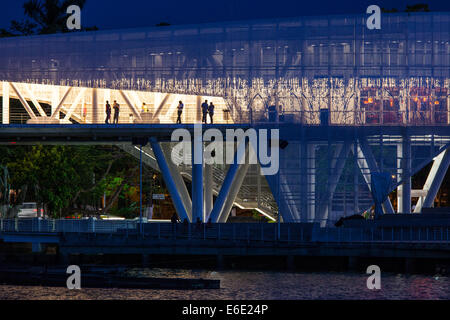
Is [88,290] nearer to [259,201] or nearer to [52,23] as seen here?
[259,201]

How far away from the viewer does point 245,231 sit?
55344 millimetres

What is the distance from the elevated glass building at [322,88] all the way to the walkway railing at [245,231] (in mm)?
6916

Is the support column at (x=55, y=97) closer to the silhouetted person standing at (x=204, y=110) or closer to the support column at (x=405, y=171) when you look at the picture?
the silhouetted person standing at (x=204, y=110)

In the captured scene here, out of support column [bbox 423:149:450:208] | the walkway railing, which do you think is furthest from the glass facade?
the walkway railing

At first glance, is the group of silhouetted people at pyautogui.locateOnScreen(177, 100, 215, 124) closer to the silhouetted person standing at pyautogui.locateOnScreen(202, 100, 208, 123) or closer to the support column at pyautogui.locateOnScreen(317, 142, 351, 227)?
the silhouetted person standing at pyautogui.locateOnScreen(202, 100, 208, 123)

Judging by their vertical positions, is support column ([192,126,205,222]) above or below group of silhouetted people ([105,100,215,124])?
below

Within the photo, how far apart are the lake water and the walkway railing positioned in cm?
241

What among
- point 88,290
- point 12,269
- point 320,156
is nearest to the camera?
point 88,290

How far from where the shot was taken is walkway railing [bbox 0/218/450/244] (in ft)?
173

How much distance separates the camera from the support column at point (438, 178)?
216ft

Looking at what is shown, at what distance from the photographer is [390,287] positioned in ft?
154

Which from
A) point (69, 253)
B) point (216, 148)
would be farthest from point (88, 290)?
point (216, 148)

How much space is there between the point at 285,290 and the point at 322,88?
2093cm
